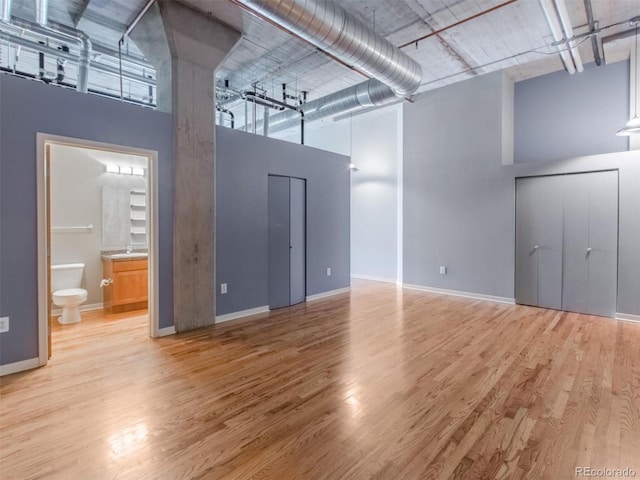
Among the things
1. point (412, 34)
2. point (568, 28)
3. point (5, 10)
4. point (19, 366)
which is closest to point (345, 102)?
point (412, 34)

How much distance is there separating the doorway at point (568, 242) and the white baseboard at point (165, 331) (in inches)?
207

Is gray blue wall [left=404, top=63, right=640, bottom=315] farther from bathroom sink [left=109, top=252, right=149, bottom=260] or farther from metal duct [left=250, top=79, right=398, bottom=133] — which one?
bathroom sink [left=109, top=252, right=149, bottom=260]

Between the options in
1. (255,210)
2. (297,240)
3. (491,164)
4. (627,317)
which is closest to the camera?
(627,317)

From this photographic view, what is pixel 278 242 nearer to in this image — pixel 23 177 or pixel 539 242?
pixel 23 177

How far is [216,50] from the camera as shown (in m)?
4.02

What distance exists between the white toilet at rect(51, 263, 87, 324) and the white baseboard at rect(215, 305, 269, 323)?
183 cm

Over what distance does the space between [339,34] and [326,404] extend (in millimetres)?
3371

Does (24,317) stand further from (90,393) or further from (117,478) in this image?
(117,478)

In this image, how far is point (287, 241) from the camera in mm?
5258

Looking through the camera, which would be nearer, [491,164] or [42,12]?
[42,12]

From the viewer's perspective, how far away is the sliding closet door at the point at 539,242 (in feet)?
16.6

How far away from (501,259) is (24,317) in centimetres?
632

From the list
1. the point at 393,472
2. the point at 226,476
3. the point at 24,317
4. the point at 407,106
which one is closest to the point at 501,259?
the point at 407,106

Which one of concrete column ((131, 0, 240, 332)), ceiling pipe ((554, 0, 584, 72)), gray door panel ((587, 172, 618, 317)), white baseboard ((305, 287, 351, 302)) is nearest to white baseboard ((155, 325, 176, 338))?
concrete column ((131, 0, 240, 332))
